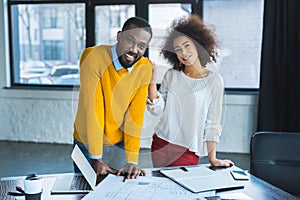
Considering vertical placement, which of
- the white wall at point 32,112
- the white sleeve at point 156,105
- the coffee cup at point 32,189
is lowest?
the white wall at point 32,112

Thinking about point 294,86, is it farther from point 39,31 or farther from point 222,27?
point 39,31

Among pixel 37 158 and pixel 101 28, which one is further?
pixel 101 28

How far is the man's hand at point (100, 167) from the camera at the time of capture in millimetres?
1567

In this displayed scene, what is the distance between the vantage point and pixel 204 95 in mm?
1677

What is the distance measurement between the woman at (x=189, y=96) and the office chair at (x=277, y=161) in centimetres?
16

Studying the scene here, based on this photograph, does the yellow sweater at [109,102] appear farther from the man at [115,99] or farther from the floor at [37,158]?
the floor at [37,158]

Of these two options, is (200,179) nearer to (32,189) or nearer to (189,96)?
(189,96)

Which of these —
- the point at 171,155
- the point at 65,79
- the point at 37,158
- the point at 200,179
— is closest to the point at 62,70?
the point at 65,79

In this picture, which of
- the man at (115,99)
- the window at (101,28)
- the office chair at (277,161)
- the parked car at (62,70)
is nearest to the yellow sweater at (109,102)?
the man at (115,99)

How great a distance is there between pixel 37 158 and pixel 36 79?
1.17 m

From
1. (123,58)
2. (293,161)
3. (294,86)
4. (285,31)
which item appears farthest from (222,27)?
(123,58)

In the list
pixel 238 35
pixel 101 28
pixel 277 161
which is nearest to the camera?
pixel 277 161

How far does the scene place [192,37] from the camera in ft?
5.54

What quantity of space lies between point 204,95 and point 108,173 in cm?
55
